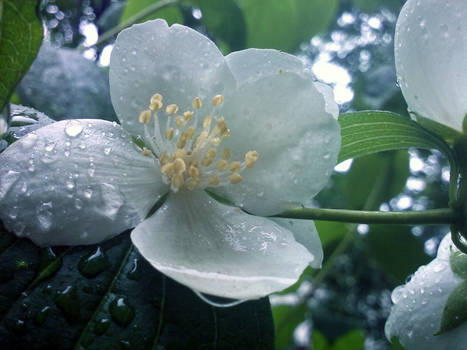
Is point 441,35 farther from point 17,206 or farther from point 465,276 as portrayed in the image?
point 17,206

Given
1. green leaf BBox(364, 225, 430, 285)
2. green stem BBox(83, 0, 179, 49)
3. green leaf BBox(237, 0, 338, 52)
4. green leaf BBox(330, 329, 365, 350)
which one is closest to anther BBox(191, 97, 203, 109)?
green stem BBox(83, 0, 179, 49)

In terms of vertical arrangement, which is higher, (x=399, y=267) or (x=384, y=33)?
(x=384, y=33)

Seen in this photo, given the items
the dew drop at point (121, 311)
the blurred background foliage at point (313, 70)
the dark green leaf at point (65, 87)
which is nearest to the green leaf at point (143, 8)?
the blurred background foliage at point (313, 70)

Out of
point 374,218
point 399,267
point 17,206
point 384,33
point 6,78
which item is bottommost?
point 399,267

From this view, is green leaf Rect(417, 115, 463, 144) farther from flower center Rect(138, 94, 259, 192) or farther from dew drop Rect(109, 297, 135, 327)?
dew drop Rect(109, 297, 135, 327)

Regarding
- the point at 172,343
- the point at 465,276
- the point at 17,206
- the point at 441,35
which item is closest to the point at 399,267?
the point at 465,276

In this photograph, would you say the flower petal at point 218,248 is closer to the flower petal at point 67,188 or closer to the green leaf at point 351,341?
the flower petal at point 67,188

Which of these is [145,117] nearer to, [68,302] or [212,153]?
[212,153]
